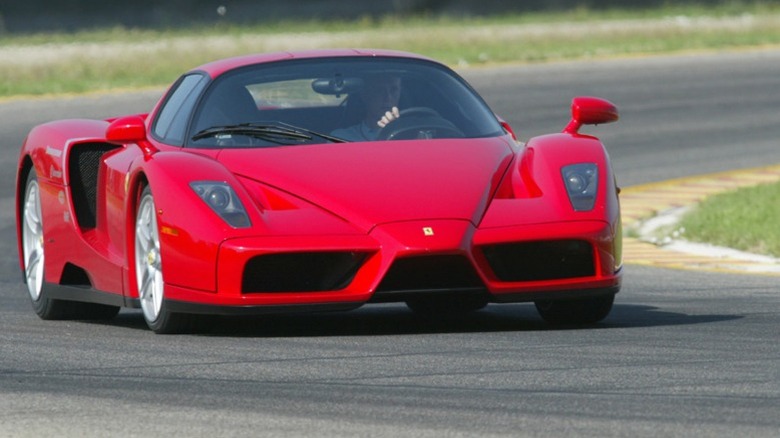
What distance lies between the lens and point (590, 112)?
804cm

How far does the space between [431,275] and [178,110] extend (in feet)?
5.79

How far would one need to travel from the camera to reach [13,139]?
1902cm

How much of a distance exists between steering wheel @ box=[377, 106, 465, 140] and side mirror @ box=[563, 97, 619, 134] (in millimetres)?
528

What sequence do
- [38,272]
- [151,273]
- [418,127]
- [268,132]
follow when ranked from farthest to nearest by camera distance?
[38,272], [418,127], [268,132], [151,273]

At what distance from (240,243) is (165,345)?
0.48m

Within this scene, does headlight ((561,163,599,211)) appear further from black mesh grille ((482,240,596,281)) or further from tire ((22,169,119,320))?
tire ((22,169,119,320))

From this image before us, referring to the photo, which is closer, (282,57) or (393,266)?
(393,266)

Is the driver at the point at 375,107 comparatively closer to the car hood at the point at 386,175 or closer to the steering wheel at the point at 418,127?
the steering wheel at the point at 418,127

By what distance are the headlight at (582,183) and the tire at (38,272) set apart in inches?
104

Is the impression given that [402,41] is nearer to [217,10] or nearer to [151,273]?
[217,10]

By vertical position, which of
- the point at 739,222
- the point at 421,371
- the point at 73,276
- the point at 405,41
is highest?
the point at 421,371

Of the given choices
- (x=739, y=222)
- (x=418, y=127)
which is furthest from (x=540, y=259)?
(x=739, y=222)

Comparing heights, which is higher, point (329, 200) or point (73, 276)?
point (329, 200)

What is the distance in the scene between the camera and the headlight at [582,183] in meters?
7.20
